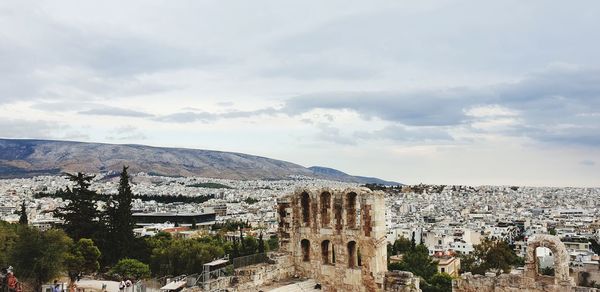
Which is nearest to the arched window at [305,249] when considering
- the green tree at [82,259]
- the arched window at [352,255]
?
the arched window at [352,255]

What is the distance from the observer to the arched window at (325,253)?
71.6 ft

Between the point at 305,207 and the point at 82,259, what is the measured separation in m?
23.2

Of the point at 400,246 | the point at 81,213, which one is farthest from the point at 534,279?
the point at 400,246

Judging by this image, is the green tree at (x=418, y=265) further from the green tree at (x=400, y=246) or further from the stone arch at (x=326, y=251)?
the stone arch at (x=326, y=251)

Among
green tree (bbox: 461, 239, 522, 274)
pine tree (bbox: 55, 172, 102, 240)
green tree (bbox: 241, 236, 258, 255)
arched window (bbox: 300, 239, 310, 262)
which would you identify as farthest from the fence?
green tree (bbox: 461, 239, 522, 274)

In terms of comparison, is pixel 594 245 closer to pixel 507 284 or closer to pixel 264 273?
pixel 507 284

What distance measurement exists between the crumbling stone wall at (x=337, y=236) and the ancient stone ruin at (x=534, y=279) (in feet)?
8.58

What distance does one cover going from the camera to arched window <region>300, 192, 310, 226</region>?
73.6 feet

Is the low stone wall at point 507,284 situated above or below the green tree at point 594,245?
above

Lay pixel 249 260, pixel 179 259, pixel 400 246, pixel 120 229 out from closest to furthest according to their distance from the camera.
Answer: pixel 249 260 → pixel 120 229 → pixel 179 259 → pixel 400 246

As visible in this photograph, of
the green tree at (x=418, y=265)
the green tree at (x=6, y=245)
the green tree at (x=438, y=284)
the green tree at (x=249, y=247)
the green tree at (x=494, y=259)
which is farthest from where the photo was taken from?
the green tree at (x=418, y=265)

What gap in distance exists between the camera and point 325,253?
21906 millimetres

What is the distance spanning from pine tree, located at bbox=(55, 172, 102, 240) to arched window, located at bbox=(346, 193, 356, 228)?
31.8 metres

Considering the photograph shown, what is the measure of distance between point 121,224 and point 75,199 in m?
4.39
